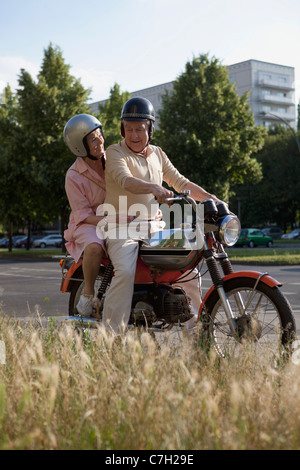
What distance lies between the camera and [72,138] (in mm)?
5031

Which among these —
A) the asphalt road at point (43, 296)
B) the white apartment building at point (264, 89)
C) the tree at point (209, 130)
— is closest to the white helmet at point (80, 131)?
the asphalt road at point (43, 296)

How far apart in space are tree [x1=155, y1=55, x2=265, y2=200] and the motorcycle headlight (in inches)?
1177

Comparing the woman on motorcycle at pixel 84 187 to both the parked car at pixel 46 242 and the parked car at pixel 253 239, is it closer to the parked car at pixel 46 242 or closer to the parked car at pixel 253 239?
the parked car at pixel 253 239

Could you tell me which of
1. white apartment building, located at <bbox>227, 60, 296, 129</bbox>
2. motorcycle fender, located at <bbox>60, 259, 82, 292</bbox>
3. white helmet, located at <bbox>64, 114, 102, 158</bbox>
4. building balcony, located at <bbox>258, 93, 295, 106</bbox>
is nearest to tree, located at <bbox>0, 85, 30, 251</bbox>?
motorcycle fender, located at <bbox>60, 259, 82, 292</bbox>

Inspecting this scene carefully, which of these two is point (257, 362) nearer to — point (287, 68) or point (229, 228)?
point (229, 228)

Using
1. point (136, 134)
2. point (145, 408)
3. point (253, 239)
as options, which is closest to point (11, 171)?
point (253, 239)

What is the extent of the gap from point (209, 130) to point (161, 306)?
31.6m

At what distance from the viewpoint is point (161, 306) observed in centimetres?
457

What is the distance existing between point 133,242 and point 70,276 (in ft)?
3.46

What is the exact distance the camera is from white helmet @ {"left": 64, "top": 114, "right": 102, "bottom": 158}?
5004mm

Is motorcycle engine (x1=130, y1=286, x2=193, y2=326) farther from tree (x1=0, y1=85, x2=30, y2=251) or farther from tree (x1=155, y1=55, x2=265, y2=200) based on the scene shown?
tree (x1=155, y1=55, x2=265, y2=200)

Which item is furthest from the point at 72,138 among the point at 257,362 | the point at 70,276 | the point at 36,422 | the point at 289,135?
the point at 289,135

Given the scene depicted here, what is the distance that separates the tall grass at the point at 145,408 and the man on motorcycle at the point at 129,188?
128 centimetres

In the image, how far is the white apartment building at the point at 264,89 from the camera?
90688 millimetres
